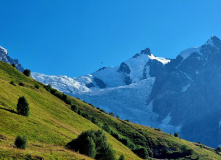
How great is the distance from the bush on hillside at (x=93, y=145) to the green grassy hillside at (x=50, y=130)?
8.64ft

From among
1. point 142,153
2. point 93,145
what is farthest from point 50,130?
point 142,153

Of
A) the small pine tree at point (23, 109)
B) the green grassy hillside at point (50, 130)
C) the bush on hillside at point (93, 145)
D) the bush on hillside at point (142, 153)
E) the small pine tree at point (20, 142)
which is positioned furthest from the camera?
the bush on hillside at point (142, 153)

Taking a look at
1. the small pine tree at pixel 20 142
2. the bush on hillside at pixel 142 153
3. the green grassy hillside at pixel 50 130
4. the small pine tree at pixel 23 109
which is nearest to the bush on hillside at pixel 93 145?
the green grassy hillside at pixel 50 130

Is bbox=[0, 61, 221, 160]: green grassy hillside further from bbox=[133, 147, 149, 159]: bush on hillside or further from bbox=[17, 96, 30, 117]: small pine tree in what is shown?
bbox=[133, 147, 149, 159]: bush on hillside

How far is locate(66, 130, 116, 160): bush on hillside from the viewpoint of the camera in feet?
140

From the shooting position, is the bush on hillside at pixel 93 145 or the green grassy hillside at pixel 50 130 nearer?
the green grassy hillside at pixel 50 130

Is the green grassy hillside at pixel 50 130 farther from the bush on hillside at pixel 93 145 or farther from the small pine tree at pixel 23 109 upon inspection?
the bush on hillside at pixel 93 145

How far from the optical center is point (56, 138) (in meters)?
49.0

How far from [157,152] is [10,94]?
71569 millimetres

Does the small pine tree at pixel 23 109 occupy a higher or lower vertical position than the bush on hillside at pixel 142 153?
lower

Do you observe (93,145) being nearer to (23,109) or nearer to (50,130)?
(50,130)

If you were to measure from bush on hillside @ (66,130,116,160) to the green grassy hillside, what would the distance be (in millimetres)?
2633

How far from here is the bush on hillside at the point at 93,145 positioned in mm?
42656

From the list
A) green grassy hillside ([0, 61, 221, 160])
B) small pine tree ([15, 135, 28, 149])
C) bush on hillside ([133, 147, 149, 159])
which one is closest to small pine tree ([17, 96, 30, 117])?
green grassy hillside ([0, 61, 221, 160])
